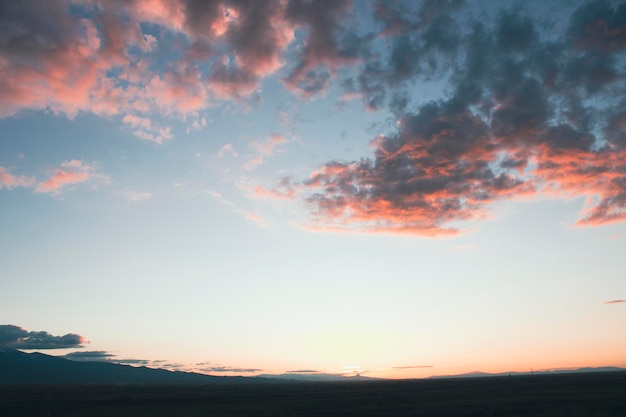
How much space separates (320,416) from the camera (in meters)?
46.9

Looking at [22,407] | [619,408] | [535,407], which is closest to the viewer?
[619,408]

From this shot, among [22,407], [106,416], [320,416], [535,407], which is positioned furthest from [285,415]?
[22,407]

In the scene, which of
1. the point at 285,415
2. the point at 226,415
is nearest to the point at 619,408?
the point at 285,415

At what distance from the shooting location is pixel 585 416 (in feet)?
117

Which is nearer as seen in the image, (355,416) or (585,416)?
(585,416)

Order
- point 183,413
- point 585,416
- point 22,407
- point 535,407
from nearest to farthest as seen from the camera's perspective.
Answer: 1. point 585,416
2. point 535,407
3. point 183,413
4. point 22,407

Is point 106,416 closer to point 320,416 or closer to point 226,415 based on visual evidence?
point 226,415

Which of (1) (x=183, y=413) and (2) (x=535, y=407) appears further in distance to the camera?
(1) (x=183, y=413)

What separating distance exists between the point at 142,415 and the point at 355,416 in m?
25.2

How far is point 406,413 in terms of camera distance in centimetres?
4672

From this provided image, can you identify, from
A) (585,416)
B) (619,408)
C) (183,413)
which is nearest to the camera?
(585,416)

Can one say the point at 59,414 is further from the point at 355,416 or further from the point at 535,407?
the point at 535,407

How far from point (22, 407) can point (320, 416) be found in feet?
153

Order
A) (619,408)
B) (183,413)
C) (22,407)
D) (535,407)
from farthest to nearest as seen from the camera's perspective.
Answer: (22,407)
(183,413)
(535,407)
(619,408)
